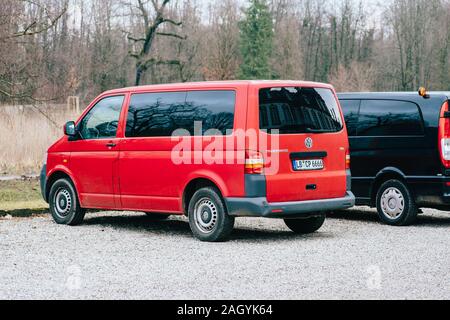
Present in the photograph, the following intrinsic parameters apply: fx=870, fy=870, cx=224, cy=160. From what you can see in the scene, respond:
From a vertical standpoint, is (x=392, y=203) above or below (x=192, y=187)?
below

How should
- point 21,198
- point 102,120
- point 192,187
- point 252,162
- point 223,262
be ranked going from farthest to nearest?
point 21,198 < point 102,120 < point 192,187 < point 252,162 < point 223,262

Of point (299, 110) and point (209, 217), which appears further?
point (299, 110)

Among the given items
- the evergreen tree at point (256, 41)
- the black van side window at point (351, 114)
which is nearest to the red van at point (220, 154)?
the black van side window at point (351, 114)

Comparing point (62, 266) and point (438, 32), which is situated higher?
point (438, 32)

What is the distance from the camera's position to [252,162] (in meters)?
9.99

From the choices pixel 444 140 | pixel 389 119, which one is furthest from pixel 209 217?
pixel 444 140

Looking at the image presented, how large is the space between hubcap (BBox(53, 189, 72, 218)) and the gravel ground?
0.86 feet

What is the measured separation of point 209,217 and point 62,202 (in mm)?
2880

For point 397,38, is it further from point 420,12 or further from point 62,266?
point 62,266

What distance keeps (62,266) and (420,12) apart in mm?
70572

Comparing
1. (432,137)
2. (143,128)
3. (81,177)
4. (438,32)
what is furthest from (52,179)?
(438,32)

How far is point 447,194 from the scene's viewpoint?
11.9 metres

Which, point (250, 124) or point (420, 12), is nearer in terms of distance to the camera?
point (250, 124)
